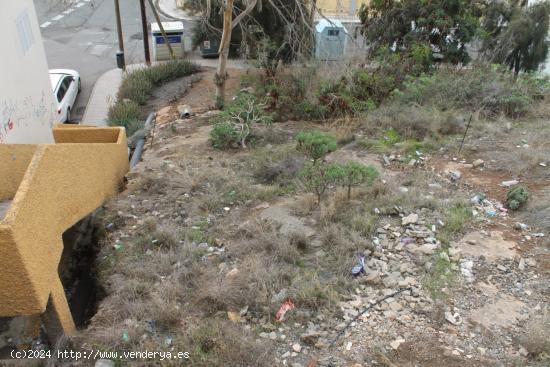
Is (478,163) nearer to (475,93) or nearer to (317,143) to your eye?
(317,143)

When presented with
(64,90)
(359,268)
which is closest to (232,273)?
(359,268)

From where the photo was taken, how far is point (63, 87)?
1386 centimetres

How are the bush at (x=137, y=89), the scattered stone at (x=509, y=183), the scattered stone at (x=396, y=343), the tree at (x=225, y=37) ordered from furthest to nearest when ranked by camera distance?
the bush at (x=137, y=89), the tree at (x=225, y=37), the scattered stone at (x=509, y=183), the scattered stone at (x=396, y=343)

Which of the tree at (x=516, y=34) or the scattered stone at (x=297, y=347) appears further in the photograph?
the tree at (x=516, y=34)

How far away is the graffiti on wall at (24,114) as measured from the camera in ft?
27.8

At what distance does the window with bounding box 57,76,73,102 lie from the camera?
1347 centimetres

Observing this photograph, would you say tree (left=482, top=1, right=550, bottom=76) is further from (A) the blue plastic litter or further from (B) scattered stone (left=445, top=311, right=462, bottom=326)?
(B) scattered stone (left=445, top=311, right=462, bottom=326)

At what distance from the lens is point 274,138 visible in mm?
9461

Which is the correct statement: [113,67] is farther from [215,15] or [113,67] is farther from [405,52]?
[405,52]

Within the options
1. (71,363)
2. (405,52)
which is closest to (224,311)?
(71,363)

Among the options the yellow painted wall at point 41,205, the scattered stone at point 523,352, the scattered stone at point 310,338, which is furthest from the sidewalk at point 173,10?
the scattered stone at point 523,352

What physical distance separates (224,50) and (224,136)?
2981 mm

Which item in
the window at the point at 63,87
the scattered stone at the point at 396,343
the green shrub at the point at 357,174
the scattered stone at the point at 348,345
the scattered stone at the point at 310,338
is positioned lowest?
the window at the point at 63,87

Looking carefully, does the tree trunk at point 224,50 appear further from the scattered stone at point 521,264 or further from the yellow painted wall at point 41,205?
the scattered stone at point 521,264
